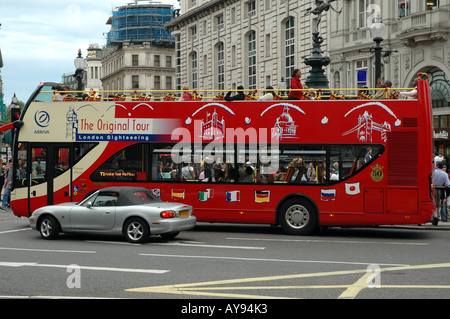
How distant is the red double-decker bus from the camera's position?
55.8 feet

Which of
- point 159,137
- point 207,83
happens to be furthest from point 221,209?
point 207,83

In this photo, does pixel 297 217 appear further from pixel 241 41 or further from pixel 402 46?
pixel 241 41

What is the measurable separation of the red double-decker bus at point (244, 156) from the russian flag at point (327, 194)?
0.02 m

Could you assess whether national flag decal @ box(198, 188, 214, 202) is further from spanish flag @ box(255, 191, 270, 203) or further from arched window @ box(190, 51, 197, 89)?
arched window @ box(190, 51, 197, 89)

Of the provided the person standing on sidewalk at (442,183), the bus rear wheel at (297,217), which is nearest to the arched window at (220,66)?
the person standing on sidewalk at (442,183)

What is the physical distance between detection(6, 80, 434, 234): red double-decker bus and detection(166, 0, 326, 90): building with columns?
32385 mm

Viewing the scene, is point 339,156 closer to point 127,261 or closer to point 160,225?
point 160,225

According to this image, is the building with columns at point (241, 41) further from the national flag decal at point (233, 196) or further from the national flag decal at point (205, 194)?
the national flag decal at point (233, 196)

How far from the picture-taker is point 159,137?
61.8 ft

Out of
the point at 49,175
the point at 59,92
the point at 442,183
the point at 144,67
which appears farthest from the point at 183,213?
the point at 144,67

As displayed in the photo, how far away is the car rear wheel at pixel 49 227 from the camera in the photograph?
55.0 ft

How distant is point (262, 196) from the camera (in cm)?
1805

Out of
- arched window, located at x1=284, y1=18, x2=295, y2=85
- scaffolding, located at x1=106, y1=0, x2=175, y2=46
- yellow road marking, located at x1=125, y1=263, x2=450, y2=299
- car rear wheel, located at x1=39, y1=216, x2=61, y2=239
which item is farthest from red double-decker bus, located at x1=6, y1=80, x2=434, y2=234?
scaffolding, located at x1=106, y1=0, x2=175, y2=46
